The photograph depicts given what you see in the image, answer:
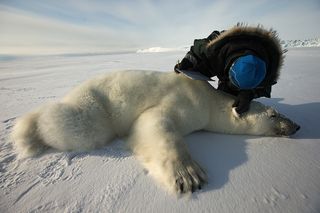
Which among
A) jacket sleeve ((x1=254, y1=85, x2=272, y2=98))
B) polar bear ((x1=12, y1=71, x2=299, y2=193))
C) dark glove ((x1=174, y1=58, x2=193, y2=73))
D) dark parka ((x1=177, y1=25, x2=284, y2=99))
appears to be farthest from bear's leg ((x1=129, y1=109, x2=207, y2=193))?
jacket sleeve ((x1=254, y1=85, x2=272, y2=98))

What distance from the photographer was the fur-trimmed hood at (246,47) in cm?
211

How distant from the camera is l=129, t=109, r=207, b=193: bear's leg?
1443 millimetres

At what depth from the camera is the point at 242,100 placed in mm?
2168

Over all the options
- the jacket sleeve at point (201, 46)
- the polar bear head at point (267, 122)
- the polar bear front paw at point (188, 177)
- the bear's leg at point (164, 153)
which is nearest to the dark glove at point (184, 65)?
the jacket sleeve at point (201, 46)

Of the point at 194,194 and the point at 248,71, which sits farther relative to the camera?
the point at 248,71

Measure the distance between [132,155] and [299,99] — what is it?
2322 mm

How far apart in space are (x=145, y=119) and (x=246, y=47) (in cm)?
107

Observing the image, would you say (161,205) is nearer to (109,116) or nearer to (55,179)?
(55,179)

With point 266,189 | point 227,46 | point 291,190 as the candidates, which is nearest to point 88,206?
point 266,189

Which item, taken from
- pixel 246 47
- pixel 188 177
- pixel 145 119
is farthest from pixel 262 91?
pixel 188 177

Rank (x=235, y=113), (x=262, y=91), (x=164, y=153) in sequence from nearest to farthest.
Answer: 1. (x=164, y=153)
2. (x=235, y=113)
3. (x=262, y=91)

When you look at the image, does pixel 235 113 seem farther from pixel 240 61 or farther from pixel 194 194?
pixel 194 194

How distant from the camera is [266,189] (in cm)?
138

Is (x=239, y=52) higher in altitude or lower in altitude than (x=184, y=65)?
higher
